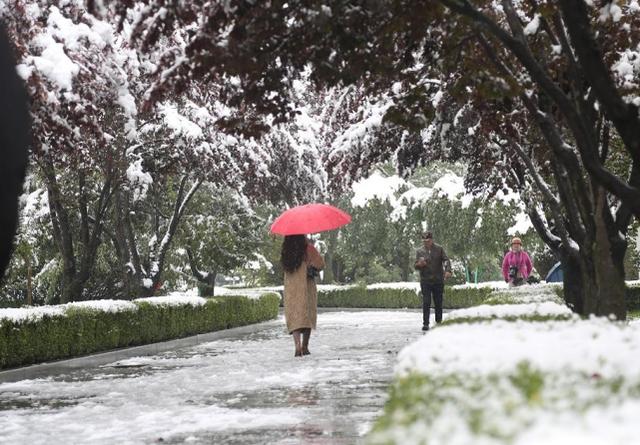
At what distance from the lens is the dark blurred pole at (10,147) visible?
274 inches

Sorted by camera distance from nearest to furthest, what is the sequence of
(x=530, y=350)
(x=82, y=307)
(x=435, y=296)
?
(x=530, y=350)
(x=82, y=307)
(x=435, y=296)

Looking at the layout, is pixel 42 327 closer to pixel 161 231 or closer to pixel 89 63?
pixel 89 63

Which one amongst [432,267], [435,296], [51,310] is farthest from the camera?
[435,296]

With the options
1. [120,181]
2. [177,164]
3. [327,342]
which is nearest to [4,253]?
[327,342]

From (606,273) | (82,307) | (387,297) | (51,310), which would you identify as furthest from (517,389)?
(387,297)

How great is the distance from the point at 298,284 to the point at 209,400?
13.7 feet

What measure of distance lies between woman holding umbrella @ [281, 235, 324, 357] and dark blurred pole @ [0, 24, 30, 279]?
5927mm

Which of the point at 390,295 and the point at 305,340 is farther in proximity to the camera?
the point at 390,295

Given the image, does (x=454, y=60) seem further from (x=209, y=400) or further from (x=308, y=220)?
(x=308, y=220)

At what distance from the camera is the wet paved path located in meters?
6.95

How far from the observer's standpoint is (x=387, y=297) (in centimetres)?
3588

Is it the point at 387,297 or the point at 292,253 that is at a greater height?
the point at 292,253

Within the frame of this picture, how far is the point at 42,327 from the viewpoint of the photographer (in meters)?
12.8

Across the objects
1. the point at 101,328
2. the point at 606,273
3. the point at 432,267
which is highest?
the point at 432,267
